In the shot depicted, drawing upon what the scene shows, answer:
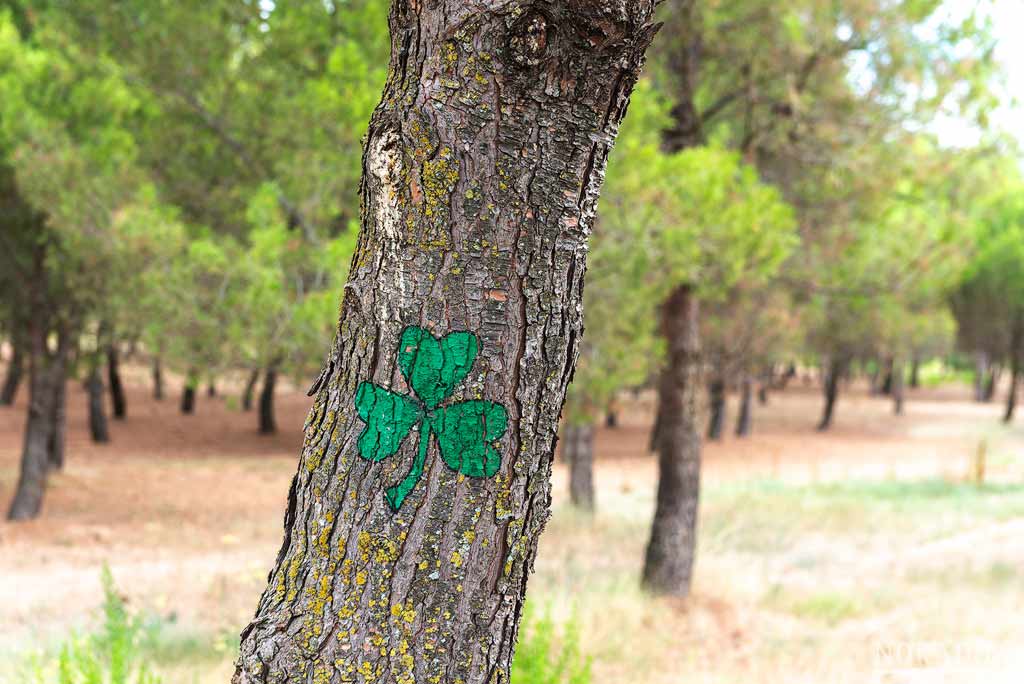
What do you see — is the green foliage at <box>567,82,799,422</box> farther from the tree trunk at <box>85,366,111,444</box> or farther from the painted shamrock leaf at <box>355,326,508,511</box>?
the tree trunk at <box>85,366,111,444</box>

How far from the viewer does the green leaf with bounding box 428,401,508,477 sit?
1.64m

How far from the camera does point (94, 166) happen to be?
8969 mm

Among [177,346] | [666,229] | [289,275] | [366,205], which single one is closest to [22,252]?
[177,346]

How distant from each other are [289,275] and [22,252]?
4.88 m

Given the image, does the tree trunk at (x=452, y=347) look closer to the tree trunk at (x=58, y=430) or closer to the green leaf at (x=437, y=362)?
the green leaf at (x=437, y=362)

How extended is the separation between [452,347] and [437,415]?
130 millimetres

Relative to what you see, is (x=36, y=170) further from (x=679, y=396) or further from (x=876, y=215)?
(x=876, y=215)

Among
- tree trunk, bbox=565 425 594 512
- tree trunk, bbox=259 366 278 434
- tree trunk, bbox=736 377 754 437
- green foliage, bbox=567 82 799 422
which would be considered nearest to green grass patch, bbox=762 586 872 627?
green foliage, bbox=567 82 799 422

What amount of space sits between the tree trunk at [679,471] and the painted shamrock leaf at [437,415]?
5.50m

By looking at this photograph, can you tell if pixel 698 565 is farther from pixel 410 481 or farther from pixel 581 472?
pixel 410 481

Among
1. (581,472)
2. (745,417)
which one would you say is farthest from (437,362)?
(745,417)

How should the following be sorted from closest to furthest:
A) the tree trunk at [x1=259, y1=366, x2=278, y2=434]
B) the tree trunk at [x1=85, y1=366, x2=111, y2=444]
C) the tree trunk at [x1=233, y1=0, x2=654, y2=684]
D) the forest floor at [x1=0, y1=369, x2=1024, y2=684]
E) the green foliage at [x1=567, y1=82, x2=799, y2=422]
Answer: the tree trunk at [x1=233, y1=0, x2=654, y2=684] < the forest floor at [x1=0, y1=369, x2=1024, y2=684] < the green foliage at [x1=567, y1=82, x2=799, y2=422] < the tree trunk at [x1=85, y1=366, x2=111, y2=444] < the tree trunk at [x1=259, y1=366, x2=278, y2=434]

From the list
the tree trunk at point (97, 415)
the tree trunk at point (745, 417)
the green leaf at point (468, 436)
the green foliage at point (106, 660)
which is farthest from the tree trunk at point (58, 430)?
the tree trunk at point (745, 417)

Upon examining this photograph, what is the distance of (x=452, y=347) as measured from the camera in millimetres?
1645
